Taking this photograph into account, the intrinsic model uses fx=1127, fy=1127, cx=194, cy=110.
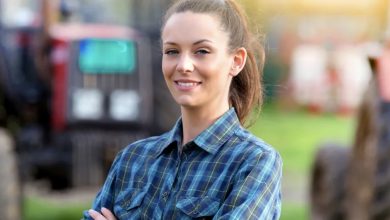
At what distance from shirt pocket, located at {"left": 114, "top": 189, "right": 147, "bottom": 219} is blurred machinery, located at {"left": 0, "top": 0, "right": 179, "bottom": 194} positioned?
5.43m

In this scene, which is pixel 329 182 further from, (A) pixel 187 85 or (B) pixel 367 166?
(A) pixel 187 85

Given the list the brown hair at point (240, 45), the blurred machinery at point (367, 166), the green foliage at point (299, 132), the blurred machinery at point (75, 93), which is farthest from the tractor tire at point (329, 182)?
the green foliage at point (299, 132)

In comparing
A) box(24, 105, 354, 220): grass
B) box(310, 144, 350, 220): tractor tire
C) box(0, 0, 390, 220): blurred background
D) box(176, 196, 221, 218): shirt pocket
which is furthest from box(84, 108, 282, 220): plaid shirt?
box(0, 0, 390, 220): blurred background

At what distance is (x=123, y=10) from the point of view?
29.1 feet

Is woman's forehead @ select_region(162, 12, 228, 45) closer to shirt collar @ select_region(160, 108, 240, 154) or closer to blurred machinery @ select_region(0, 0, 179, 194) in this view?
shirt collar @ select_region(160, 108, 240, 154)

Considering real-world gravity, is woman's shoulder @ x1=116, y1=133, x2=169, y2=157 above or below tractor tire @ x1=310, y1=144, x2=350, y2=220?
above

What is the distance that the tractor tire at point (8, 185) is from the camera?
6.90 metres

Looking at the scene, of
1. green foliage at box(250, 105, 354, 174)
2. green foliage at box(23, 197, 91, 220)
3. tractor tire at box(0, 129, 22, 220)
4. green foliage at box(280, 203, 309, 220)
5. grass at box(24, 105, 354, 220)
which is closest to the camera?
tractor tire at box(0, 129, 22, 220)

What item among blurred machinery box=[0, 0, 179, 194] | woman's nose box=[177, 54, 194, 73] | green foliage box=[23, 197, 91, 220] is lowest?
green foliage box=[23, 197, 91, 220]

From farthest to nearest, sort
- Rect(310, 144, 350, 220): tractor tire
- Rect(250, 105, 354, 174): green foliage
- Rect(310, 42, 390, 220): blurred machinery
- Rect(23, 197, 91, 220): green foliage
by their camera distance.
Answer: Rect(250, 105, 354, 174): green foliage → Rect(23, 197, 91, 220): green foliage → Rect(310, 144, 350, 220): tractor tire → Rect(310, 42, 390, 220): blurred machinery

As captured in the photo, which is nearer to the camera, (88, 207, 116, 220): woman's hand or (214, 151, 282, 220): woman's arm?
(214, 151, 282, 220): woman's arm

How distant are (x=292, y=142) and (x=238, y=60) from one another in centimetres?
1357

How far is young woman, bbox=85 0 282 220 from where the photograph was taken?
7.34 ft

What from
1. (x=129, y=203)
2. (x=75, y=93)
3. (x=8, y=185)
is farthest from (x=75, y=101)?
(x=129, y=203)
